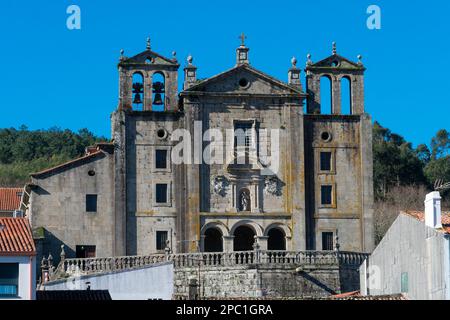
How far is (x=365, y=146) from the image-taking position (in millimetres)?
82125

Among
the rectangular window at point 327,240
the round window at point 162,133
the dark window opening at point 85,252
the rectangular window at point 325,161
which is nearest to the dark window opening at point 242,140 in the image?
the round window at point 162,133

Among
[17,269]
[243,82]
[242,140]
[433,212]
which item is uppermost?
[243,82]

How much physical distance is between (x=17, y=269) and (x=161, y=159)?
3201 centimetres

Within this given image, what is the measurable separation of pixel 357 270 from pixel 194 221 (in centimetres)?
900

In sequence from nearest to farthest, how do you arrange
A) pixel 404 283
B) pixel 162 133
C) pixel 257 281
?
pixel 404 283, pixel 257 281, pixel 162 133

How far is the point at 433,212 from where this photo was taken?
2144 inches

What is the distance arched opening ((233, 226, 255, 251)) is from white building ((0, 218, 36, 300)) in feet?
104

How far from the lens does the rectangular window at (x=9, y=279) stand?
48281mm

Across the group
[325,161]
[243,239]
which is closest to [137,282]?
[243,239]

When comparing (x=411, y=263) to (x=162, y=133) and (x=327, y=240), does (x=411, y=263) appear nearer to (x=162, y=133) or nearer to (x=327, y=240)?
(x=327, y=240)

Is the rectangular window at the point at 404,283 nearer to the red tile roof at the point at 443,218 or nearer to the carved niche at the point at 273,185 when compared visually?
the red tile roof at the point at 443,218

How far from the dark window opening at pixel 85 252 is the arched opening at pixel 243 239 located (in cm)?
764

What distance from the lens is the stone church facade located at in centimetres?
7950
